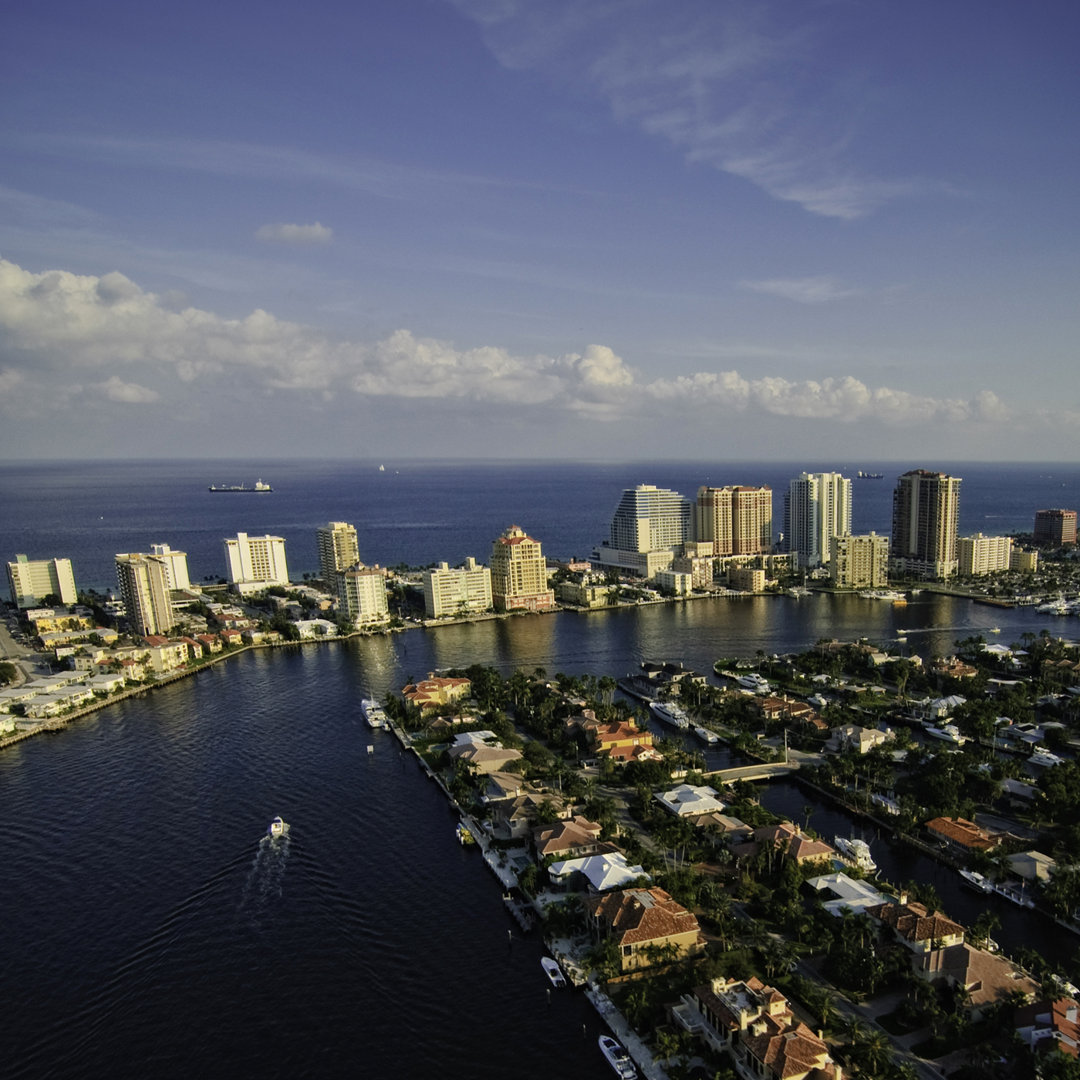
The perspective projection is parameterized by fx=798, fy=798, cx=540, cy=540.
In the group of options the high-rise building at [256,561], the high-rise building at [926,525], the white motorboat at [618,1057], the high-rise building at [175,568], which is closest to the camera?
the white motorboat at [618,1057]

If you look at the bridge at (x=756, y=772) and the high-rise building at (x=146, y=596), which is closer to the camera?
the bridge at (x=756, y=772)

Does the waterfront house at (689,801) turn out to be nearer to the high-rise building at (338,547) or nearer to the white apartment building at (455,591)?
the white apartment building at (455,591)

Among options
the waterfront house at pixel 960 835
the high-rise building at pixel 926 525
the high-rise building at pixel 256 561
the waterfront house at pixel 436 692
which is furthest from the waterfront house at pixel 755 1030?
the high-rise building at pixel 926 525

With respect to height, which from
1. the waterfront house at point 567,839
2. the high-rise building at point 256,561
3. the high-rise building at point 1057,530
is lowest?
the high-rise building at point 1057,530

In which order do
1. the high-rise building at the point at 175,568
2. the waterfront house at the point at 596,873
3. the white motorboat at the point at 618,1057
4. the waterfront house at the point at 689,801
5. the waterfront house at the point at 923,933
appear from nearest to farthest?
the white motorboat at the point at 618,1057 < the waterfront house at the point at 923,933 < the waterfront house at the point at 596,873 < the waterfront house at the point at 689,801 < the high-rise building at the point at 175,568

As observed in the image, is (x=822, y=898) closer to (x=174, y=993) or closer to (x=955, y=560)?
(x=174, y=993)
